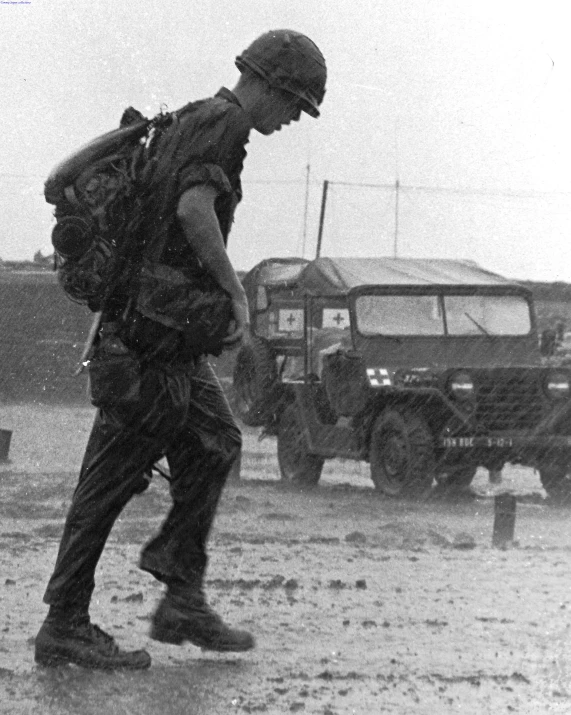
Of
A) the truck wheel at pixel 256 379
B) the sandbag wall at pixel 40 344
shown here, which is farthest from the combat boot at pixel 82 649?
the sandbag wall at pixel 40 344

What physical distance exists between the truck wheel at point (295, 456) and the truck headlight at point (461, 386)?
5.90ft

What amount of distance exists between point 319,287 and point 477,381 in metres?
2.17

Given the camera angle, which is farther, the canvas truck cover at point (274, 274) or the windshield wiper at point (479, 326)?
the canvas truck cover at point (274, 274)

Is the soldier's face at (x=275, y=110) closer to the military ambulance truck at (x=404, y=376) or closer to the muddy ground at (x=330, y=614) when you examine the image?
the muddy ground at (x=330, y=614)

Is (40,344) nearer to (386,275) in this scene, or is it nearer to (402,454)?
(386,275)

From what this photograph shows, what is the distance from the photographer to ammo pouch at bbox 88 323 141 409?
15.0 ft

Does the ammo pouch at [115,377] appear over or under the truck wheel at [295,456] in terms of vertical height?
over

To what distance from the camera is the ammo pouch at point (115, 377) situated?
4.56 m

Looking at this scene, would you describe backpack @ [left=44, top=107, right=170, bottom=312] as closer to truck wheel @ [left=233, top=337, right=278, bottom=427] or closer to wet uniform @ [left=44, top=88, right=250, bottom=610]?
wet uniform @ [left=44, top=88, right=250, bottom=610]

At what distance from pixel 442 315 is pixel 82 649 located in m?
9.78

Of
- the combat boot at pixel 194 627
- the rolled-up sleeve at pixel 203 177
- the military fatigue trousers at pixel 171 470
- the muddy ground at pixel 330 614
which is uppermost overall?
the rolled-up sleeve at pixel 203 177

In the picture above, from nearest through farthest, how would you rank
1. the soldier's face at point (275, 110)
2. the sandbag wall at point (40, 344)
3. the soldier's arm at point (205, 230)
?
the soldier's arm at point (205, 230)
the soldier's face at point (275, 110)
the sandbag wall at point (40, 344)

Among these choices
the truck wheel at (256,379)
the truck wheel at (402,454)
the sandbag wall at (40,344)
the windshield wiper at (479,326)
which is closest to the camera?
the truck wheel at (402,454)

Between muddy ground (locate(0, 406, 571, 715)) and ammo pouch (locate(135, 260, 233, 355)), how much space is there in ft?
3.14
